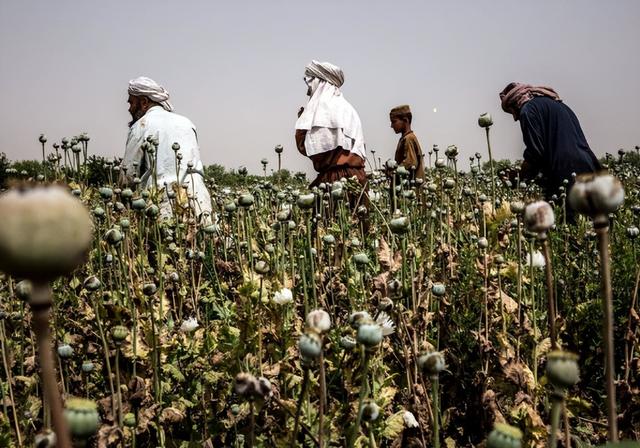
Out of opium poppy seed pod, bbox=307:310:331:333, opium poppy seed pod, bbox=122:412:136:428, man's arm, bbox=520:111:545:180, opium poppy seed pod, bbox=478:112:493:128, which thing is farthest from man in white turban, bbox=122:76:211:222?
opium poppy seed pod, bbox=307:310:331:333

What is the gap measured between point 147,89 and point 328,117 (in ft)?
5.74

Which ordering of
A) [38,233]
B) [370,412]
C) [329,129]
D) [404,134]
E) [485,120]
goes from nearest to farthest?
[38,233]
[370,412]
[485,120]
[329,129]
[404,134]

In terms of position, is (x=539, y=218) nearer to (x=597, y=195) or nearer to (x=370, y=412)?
(x=597, y=195)

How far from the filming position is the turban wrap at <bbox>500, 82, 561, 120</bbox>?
4930mm

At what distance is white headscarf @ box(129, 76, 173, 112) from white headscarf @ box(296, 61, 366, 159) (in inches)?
53.7

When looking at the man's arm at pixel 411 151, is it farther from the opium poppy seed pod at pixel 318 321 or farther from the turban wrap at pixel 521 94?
the opium poppy seed pod at pixel 318 321

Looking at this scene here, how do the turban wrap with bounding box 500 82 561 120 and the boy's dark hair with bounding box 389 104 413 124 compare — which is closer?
the turban wrap with bounding box 500 82 561 120

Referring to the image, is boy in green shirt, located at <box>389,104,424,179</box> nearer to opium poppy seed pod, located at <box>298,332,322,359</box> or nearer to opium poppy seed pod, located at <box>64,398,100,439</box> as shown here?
opium poppy seed pod, located at <box>298,332,322,359</box>

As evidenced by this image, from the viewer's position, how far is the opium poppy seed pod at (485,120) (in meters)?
1.94

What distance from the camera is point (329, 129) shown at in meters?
5.49

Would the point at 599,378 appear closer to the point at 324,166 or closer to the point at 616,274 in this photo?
the point at 616,274

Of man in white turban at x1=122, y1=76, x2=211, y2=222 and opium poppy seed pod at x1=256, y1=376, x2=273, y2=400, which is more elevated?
man in white turban at x1=122, y1=76, x2=211, y2=222

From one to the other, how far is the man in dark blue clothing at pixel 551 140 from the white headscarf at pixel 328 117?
161 centimetres

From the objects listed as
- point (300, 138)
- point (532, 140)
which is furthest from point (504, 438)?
point (300, 138)
